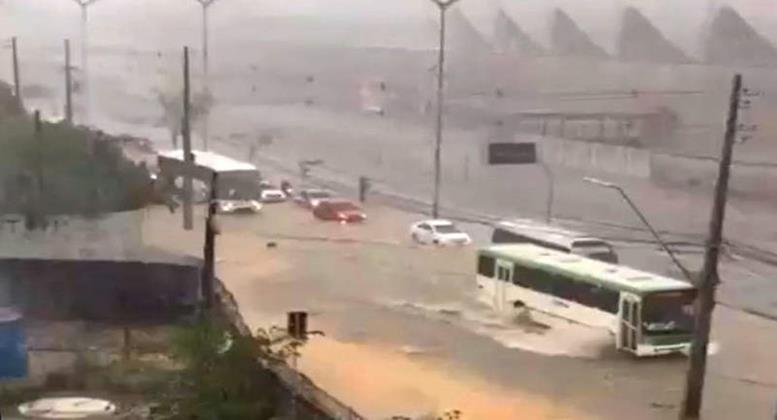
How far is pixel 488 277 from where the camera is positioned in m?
4.20

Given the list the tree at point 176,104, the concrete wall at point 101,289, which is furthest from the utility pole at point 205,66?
the concrete wall at point 101,289

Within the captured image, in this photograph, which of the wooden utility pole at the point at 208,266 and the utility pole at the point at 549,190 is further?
the utility pole at the point at 549,190

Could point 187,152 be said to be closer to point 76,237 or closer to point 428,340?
point 76,237

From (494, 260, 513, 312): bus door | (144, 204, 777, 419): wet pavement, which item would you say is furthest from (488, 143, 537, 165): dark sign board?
(494, 260, 513, 312): bus door

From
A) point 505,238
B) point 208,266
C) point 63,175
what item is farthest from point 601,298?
point 63,175

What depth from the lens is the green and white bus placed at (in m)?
3.45

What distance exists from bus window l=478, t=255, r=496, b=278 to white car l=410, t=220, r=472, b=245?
14.2 inches

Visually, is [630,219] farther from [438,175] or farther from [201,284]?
[201,284]

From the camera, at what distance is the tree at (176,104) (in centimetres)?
563

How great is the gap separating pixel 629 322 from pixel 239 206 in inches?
72.5

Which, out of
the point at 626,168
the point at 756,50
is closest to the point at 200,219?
the point at 626,168

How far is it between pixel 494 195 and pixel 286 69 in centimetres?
107

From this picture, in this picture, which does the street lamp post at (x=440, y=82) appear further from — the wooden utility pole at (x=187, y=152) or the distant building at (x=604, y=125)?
the wooden utility pole at (x=187, y=152)

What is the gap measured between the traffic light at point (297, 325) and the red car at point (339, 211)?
4.02 ft
